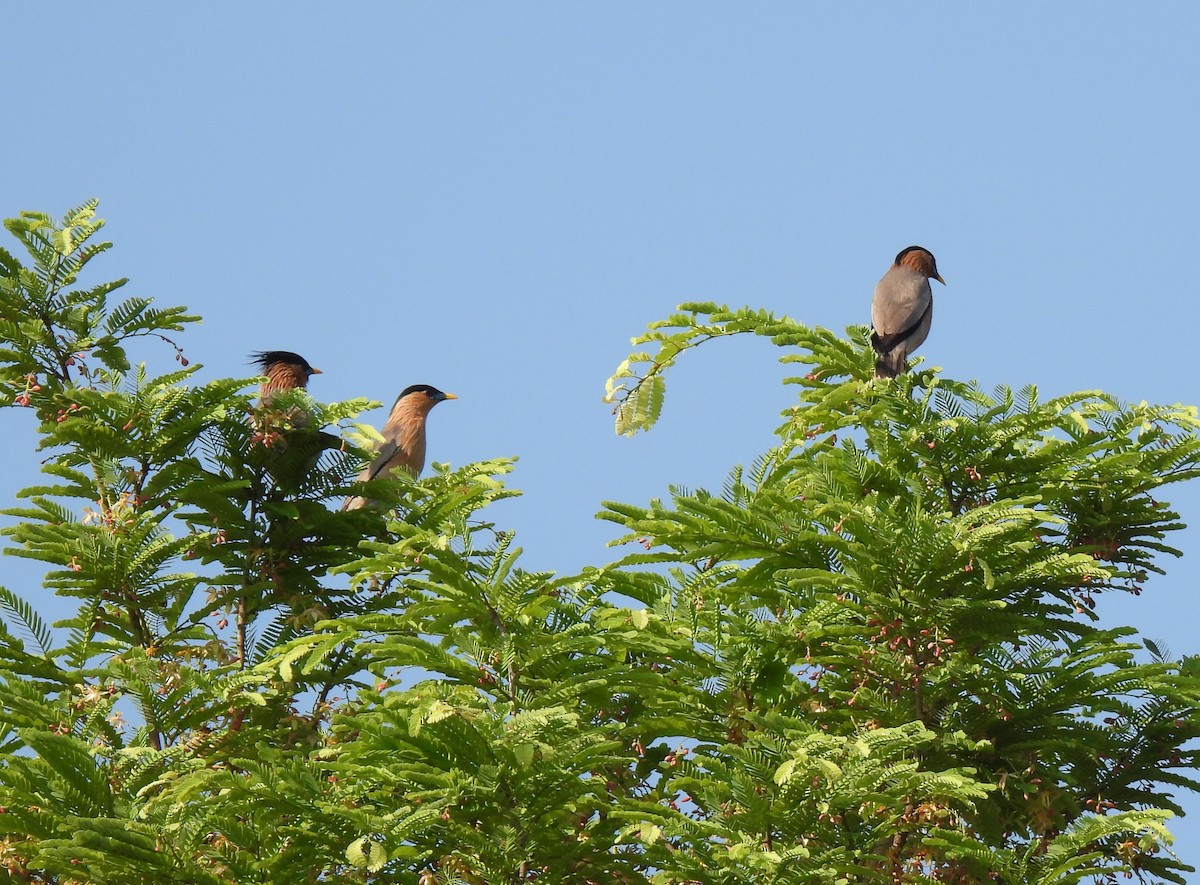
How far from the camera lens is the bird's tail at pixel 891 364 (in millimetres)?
10320

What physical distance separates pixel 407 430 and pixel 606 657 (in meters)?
9.48

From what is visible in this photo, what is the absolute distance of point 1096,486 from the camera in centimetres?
902

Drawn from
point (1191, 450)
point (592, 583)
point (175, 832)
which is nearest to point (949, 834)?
point (592, 583)

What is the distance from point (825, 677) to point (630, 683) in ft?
4.28

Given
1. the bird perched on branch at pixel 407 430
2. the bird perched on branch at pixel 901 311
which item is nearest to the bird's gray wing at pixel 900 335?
the bird perched on branch at pixel 901 311

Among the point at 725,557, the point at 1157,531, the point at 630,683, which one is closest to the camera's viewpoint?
the point at 630,683

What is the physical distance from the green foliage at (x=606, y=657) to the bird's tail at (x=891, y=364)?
1.63 feet

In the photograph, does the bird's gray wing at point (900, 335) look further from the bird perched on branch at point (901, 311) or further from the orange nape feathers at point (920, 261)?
the orange nape feathers at point (920, 261)

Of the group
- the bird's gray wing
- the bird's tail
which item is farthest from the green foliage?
the bird's gray wing

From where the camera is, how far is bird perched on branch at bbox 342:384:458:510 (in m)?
16.3

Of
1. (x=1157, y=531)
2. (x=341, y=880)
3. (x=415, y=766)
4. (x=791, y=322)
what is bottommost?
(x=341, y=880)

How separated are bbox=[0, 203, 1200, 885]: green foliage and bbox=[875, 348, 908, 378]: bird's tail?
0.50m

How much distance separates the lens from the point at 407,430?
17.3 m

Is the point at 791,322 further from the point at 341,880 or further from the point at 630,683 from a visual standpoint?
the point at 341,880
